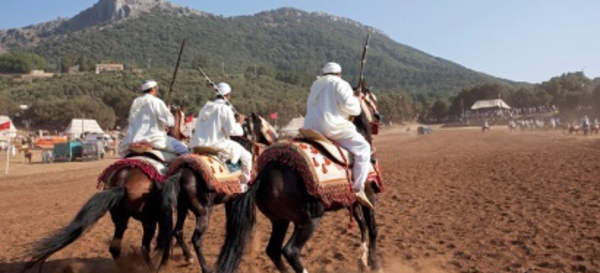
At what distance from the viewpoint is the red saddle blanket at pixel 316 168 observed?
20.2ft

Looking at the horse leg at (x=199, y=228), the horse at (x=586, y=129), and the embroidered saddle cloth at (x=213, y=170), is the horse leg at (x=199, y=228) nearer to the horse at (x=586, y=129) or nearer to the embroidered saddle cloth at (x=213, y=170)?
the embroidered saddle cloth at (x=213, y=170)

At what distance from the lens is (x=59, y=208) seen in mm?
15906

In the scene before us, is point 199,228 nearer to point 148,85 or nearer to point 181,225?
point 181,225

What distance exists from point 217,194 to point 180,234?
101 centimetres

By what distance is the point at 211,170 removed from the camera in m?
8.09

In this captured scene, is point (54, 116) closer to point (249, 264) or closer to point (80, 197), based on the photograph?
point (80, 197)

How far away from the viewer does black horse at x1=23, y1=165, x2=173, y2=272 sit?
23.1 ft

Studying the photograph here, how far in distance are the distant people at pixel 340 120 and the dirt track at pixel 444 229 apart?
181cm

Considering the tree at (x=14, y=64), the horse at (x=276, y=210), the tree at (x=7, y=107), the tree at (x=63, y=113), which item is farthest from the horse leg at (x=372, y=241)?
the tree at (x=14, y=64)

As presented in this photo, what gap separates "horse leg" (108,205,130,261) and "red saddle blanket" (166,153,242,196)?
2.75 ft

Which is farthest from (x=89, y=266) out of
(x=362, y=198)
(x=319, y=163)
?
(x=362, y=198)

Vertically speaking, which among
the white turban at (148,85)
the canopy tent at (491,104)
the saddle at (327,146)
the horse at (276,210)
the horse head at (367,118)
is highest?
the canopy tent at (491,104)

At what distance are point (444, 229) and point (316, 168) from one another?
16.0 feet

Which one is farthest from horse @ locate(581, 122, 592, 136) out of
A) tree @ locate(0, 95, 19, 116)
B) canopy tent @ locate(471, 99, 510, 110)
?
tree @ locate(0, 95, 19, 116)
